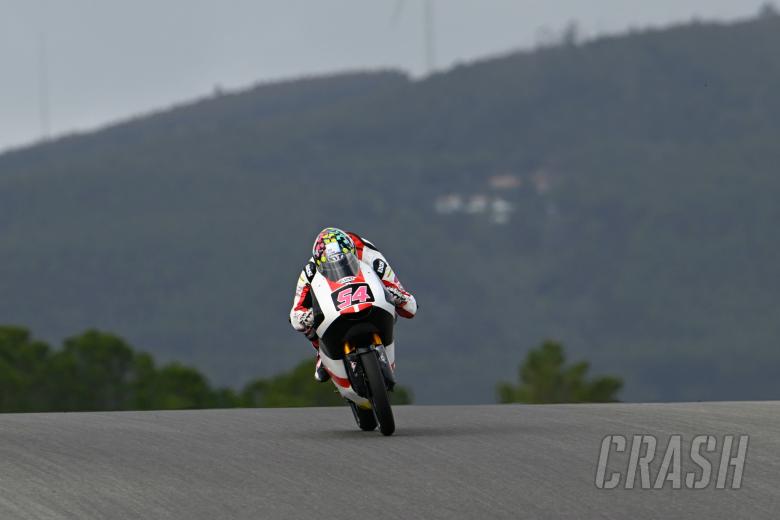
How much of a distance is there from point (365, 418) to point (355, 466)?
9.00 feet

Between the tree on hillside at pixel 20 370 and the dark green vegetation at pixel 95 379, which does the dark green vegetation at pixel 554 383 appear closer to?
the dark green vegetation at pixel 95 379

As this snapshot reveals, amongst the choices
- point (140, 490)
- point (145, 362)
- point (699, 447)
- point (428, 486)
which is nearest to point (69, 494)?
point (140, 490)

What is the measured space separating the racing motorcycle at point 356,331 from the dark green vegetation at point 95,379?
88.2 m

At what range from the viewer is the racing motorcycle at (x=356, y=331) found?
496 inches

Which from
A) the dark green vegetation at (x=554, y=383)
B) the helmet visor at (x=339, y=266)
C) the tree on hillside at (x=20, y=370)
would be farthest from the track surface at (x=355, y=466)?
the dark green vegetation at (x=554, y=383)

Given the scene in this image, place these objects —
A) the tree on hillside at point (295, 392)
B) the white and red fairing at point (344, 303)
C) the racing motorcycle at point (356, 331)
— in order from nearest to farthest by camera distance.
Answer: the racing motorcycle at point (356, 331)
the white and red fairing at point (344, 303)
the tree on hillside at point (295, 392)

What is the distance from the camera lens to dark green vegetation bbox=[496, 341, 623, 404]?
390 feet

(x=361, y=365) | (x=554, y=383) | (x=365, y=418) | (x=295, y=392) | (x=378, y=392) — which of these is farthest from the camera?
(x=554, y=383)

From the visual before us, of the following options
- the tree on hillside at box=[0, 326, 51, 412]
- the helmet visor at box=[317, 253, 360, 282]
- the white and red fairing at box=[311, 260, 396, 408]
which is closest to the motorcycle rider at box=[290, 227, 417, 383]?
the helmet visor at box=[317, 253, 360, 282]

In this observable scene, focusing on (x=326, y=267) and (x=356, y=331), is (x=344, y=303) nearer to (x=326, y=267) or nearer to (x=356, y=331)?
(x=356, y=331)

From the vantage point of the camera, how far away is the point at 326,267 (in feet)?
43.0

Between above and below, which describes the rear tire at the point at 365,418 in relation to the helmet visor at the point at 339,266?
below

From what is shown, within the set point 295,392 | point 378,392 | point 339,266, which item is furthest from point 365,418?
point 295,392

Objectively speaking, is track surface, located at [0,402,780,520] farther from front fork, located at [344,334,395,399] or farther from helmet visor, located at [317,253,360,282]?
helmet visor, located at [317,253,360,282]
